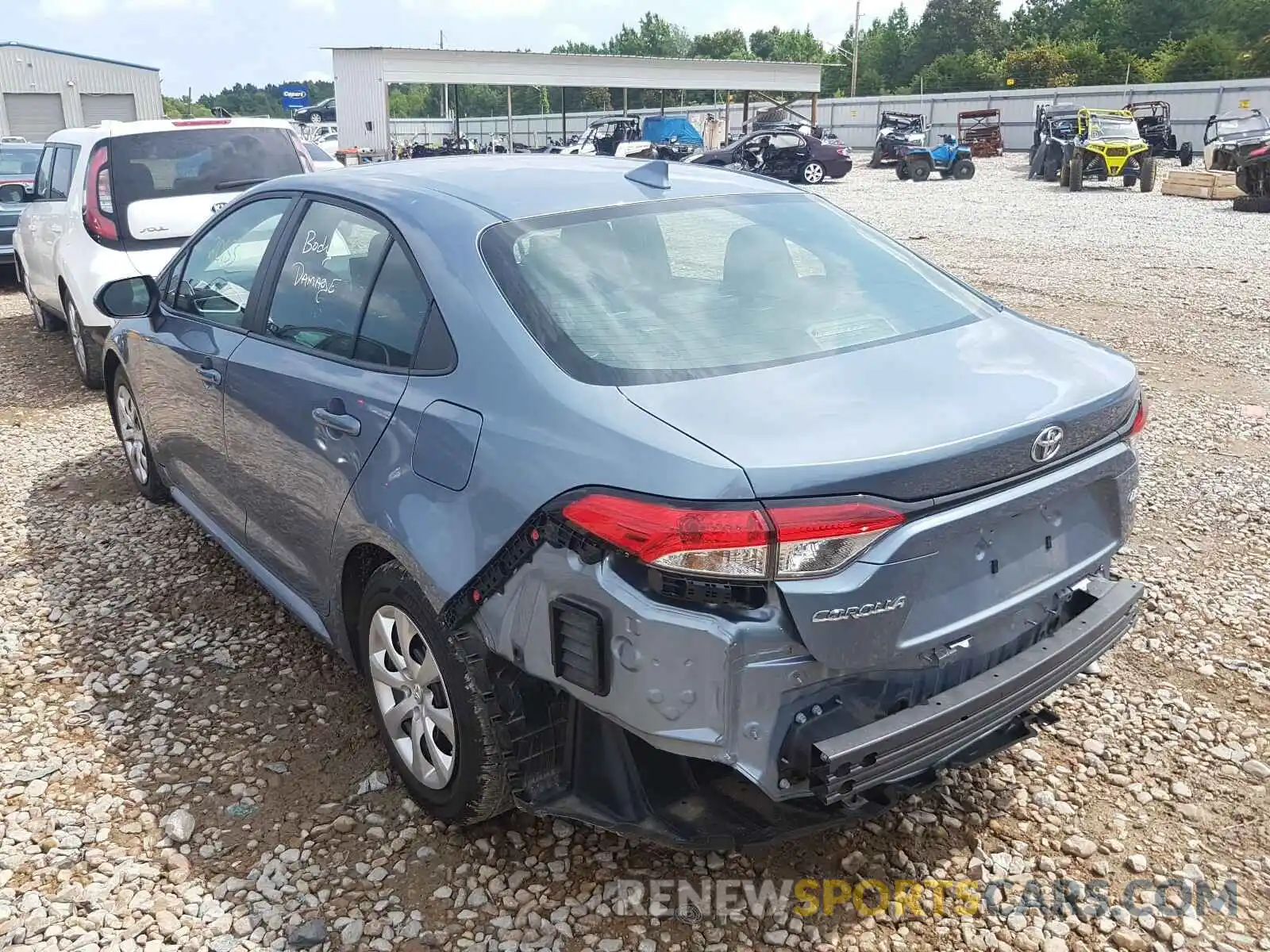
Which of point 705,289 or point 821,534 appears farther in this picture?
point 705,289

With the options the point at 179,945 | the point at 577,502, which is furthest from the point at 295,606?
the point at 577,502

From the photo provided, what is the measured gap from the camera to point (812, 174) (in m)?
28.4

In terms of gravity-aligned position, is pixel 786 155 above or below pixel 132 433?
above

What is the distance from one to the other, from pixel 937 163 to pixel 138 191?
87.8ft

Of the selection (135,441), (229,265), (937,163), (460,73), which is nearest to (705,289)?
(229,265)

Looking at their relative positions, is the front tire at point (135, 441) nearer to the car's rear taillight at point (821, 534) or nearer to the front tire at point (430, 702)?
the front tire at point (430, 702)

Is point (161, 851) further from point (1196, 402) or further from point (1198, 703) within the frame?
point (1196, 402)

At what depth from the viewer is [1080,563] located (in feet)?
8.55

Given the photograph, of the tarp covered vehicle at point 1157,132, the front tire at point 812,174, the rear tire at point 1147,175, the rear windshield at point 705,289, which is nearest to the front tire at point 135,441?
the rear windshield at point 705,289

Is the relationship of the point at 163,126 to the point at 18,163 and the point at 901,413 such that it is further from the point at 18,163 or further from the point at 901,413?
the point at 901,413

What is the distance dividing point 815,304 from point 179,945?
2.34m

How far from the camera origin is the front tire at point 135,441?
5.09 metres

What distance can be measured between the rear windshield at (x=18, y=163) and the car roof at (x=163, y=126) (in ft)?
16.8

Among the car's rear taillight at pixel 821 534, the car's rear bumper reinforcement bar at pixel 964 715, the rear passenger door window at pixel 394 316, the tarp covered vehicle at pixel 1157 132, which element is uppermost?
the tarp covered vehicle at pixel 1157 132
